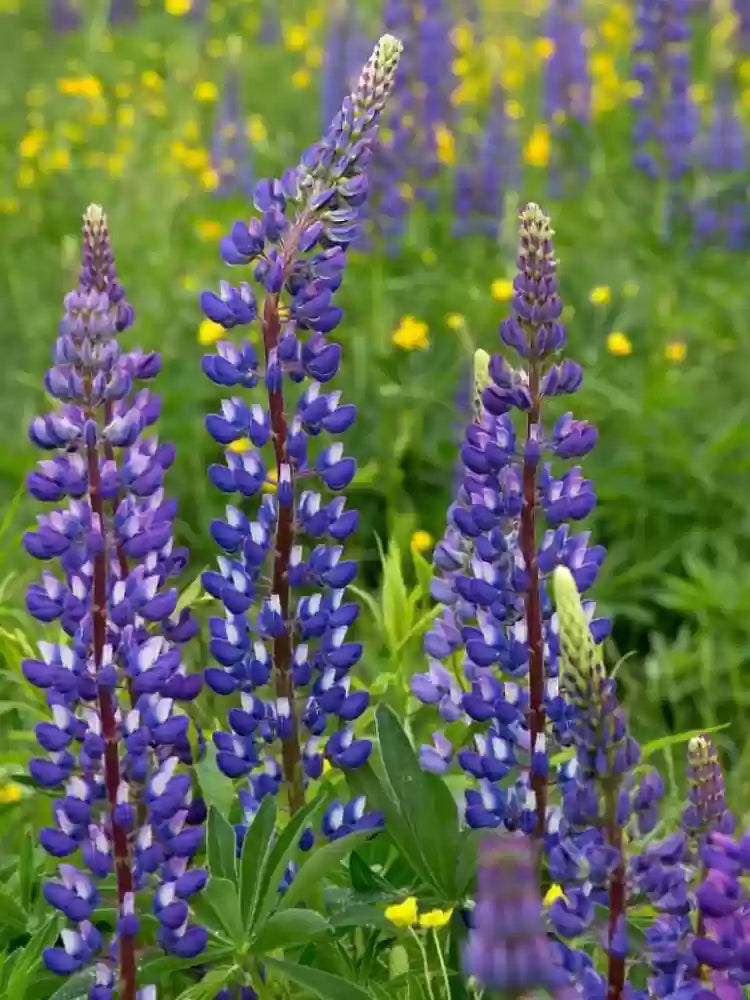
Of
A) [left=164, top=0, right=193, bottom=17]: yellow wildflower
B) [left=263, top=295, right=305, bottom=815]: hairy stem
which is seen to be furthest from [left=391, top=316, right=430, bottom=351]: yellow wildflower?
[left=164, top=0, right=193, bottom=17]: yellow wildflower

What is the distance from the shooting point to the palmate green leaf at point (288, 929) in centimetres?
158

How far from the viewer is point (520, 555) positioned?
170cm

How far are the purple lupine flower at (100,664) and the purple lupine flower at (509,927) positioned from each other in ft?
2.03

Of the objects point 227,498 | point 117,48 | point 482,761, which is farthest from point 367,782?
point 117,48

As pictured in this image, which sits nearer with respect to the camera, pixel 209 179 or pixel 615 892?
pixel 615 892

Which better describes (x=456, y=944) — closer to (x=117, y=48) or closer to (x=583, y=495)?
(x=583, y=495)

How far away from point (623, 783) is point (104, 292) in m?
0.77

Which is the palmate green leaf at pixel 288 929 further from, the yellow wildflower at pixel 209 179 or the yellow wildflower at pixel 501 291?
the yellow wildflower at pixel 209 179

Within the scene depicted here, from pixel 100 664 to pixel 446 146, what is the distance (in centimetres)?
386

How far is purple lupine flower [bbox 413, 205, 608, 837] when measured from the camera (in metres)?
1.66

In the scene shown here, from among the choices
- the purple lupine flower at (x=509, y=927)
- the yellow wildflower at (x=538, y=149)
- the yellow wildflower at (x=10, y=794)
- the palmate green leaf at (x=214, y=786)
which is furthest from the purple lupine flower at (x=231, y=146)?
the purple lupine flower at (x=509, y=927)

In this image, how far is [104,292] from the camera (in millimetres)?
1657

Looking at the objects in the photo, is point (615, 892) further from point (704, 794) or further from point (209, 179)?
point (209, 179)

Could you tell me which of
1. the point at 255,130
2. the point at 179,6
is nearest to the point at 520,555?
the point at 255,130
